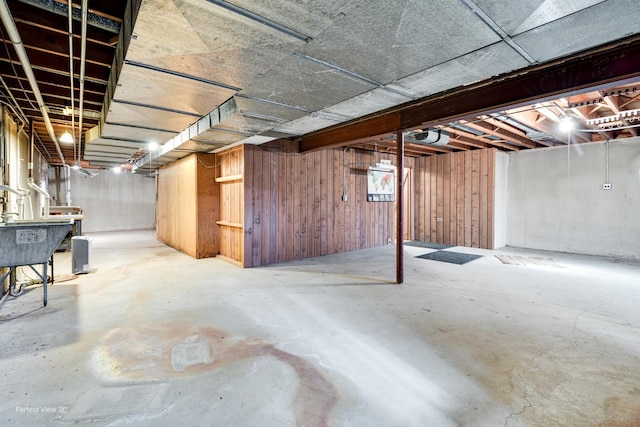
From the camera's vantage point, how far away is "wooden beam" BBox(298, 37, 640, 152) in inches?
86.7

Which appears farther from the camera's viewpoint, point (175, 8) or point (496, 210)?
point (496, 210)

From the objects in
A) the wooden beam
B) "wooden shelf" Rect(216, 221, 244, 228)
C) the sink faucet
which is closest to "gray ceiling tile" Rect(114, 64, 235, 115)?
the sink faucet

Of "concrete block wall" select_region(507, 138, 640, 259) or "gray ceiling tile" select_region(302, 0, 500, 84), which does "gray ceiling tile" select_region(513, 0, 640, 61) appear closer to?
"gray ceiling tile" select_region(302, 0, 500, 84)

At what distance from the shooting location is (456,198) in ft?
25.8

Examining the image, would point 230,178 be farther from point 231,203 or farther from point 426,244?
point 426,244

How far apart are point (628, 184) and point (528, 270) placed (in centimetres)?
332

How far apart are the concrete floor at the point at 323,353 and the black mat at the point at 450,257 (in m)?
1.53

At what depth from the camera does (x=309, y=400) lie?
181cm

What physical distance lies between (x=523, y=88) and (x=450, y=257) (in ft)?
13.7

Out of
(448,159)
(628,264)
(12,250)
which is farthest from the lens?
(448,159)

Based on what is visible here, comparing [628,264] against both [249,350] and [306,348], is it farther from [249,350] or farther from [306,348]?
[249,350]

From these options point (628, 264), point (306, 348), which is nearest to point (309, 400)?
point (306, 348)

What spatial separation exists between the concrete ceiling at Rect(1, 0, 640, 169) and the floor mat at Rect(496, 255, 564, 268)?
4.47m

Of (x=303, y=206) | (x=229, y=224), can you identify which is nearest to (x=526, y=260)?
(x=303, y=206)
